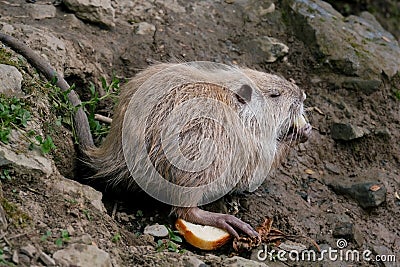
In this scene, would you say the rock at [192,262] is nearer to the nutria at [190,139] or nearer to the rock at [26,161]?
the nutria at [190,139]

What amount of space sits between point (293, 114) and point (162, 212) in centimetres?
106

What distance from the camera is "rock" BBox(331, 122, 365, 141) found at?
15.2 feet

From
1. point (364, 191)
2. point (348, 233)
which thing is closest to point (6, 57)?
point (348, 233)

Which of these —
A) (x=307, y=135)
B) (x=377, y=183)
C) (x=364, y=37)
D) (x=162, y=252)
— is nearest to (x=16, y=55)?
(x=162, y=252)

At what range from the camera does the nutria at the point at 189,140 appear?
3.38 metres

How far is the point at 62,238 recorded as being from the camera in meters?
2.62

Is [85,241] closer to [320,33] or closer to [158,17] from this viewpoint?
[158,17]

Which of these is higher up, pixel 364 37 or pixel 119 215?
pixel 364 37

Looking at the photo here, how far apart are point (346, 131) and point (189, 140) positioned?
1698mm

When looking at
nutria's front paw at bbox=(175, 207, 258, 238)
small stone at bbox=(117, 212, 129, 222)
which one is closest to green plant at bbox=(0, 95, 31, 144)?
small stone at bbox=(117, 212, 129, 222)

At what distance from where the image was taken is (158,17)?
5.09 meters

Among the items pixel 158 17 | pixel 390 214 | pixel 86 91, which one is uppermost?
pixel 158 17

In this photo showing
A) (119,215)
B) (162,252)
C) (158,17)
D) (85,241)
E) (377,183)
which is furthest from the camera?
(158,17)

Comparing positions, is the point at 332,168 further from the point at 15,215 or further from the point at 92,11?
the point at 15,215
